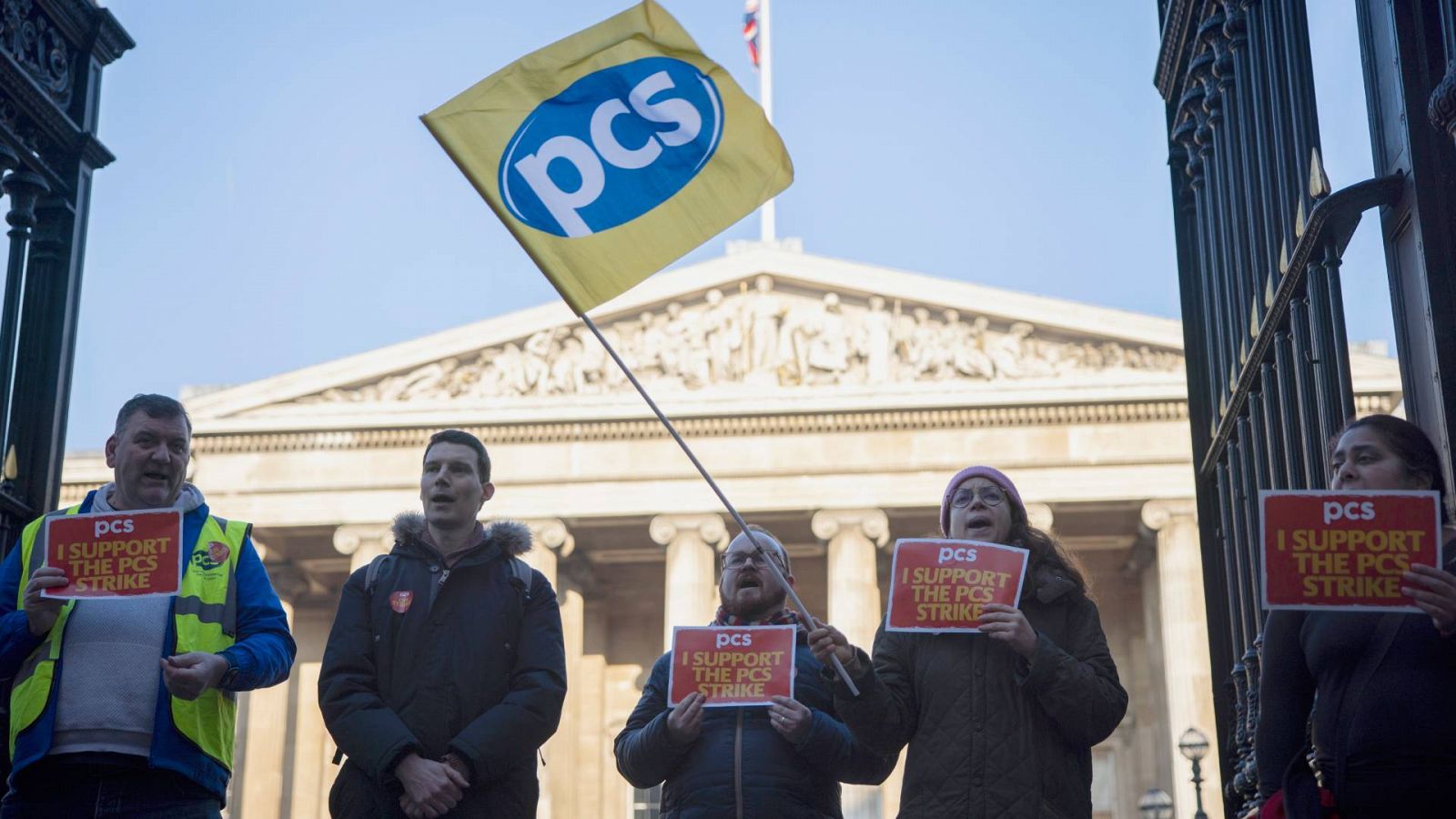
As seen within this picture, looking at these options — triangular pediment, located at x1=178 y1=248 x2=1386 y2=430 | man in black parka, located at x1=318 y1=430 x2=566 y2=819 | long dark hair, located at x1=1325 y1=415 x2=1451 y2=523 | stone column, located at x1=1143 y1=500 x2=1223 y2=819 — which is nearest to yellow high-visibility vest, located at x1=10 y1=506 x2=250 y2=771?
man in black parka, located at x1=318 y1=430 x2=566 y2=819

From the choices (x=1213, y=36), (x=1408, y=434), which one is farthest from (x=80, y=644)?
(x=1213, y=36)

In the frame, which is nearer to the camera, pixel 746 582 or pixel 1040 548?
pixel 1040 548

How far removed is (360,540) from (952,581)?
30018mm

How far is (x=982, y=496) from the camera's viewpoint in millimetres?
5672

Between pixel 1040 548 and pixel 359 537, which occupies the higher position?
pixel 359 537

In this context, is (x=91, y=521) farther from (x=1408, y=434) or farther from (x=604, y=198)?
(x=1408, y=434)

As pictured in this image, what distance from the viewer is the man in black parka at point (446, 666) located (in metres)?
5.46

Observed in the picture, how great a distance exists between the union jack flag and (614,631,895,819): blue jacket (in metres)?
34.1

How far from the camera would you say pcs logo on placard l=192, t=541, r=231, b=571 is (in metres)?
5.57

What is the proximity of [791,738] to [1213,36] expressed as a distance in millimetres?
3256

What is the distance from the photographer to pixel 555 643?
5855 mm

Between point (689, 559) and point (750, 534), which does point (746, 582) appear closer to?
point (750, 534)

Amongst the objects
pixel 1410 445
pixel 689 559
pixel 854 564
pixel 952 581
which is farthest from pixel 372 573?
pixel 689 559

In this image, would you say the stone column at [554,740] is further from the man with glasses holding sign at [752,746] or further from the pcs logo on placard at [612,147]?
the pcs logo on placard at [612,147]
